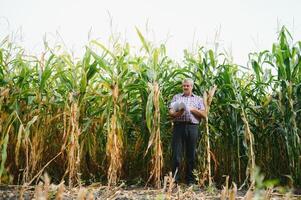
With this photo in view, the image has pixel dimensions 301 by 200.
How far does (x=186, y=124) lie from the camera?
4152 mm

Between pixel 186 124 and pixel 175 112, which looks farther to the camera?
pixel 186 124

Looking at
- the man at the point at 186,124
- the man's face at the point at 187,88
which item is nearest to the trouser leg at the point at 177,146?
the man at the point at 186,124

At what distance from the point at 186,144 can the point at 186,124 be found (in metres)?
0.23

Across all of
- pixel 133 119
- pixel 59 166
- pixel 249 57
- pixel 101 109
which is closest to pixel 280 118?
pixel 249 57

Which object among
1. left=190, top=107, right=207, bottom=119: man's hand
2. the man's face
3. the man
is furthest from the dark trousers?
the man's face

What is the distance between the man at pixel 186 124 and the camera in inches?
157

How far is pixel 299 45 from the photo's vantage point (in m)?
4.19

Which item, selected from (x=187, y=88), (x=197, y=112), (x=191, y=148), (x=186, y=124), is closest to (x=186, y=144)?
(x=191, y=148)

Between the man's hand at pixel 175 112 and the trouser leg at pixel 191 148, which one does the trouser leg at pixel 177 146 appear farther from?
the man's hand at pixel 175 112

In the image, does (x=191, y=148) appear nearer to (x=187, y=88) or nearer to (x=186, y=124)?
(x=186, y=124)

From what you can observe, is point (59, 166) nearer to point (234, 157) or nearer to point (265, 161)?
point (234, 157)

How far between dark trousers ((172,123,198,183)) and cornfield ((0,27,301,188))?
0.43 feet

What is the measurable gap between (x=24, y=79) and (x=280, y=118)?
2851mm

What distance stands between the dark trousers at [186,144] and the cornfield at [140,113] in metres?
0.13
